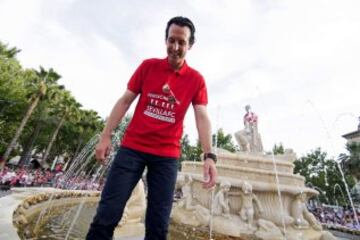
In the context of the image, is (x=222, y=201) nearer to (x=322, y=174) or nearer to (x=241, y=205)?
(x=241, y=205)

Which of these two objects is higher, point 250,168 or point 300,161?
point 300,161

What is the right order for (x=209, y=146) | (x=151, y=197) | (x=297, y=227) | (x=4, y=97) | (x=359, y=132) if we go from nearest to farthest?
1. (x=151, y=197)
2. (x=209, y=146)
3. (x=297, y=227)
4. (x=4, y=97)
5. (x=359, y=132)

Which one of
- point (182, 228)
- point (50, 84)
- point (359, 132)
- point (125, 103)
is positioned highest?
point (359, 132)

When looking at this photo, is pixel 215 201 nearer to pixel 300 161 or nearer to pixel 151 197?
pixel 151 197

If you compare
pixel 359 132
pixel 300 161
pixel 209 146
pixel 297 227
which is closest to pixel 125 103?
pixel 209 146

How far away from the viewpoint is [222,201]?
7.20m

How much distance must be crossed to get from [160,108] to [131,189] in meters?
0.61

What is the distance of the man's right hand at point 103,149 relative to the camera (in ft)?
6.20

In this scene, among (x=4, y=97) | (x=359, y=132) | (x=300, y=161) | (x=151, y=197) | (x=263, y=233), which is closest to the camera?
(x=151, y=197)

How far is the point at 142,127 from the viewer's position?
1.98 m

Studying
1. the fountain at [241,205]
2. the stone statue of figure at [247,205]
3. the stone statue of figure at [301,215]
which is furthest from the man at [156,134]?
the stone statue of figure at [301,215]

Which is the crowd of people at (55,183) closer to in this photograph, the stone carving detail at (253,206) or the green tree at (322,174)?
the stone carving detail at (253,206)

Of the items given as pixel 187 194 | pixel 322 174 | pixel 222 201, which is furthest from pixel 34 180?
pixel 322 174

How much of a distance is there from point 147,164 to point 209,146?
48 cm
